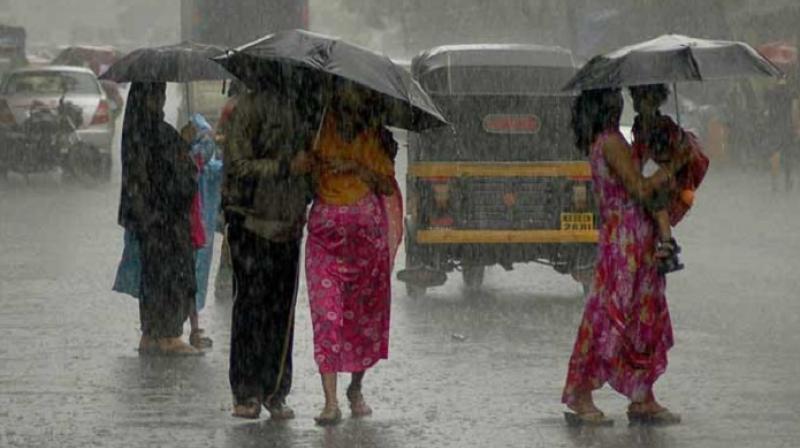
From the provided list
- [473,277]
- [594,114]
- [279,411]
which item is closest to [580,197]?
[473,277]

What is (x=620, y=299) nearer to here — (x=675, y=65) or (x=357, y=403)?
(x=675, y=65)

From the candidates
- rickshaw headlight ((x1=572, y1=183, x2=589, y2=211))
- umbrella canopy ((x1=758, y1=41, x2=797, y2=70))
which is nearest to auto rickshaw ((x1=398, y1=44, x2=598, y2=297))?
rickshaw headlight ((x1=572, y1=183, x2=589, y2=211))

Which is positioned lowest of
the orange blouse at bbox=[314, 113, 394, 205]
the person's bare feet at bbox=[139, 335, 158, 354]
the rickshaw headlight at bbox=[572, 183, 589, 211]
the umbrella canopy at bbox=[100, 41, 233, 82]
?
the person's bare feet at bbox=[139, 335, 158, 354]

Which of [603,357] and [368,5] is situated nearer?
[603,357]

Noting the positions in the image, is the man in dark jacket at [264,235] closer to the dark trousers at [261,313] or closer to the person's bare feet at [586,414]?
the dark trousers at [261,313]

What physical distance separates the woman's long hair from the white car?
20.8 meters

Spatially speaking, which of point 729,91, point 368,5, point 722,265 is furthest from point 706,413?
point 368,5

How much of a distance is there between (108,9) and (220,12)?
386 feet

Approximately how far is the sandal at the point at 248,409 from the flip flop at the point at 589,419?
55.3 inches

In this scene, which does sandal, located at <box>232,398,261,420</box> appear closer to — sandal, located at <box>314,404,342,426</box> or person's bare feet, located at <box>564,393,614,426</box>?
sandal, located at <box>314,404,342,426</box>

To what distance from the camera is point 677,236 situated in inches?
823

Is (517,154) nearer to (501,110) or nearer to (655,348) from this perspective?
(501,110)

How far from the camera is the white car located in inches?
1155

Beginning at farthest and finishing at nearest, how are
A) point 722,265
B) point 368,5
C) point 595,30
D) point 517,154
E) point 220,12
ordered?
point 368,5, point 595,30, point 220,12, point 722,265, point 517,154
